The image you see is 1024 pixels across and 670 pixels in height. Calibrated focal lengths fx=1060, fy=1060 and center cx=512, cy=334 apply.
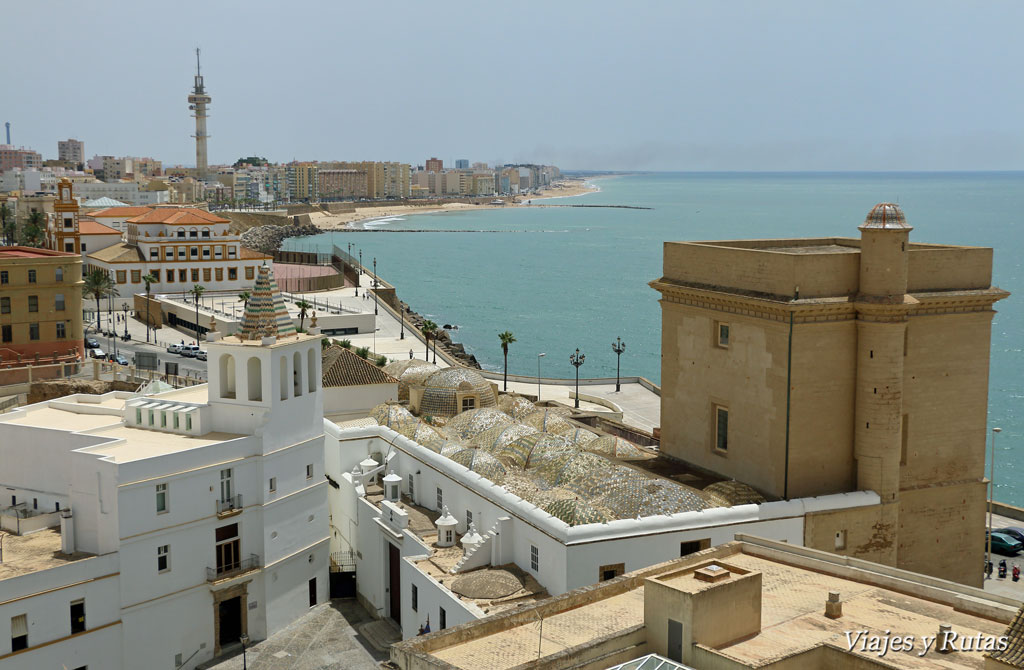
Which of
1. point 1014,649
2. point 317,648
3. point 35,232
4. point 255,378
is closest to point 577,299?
point 35,232

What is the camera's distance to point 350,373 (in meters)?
36.2

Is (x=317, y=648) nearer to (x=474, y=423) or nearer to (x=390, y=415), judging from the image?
(x=474, y=423)

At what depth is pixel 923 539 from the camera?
78.7 ft

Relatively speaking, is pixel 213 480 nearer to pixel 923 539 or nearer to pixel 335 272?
pixel 923 539

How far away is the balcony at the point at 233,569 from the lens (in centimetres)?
2497

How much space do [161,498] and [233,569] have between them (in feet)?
9.37

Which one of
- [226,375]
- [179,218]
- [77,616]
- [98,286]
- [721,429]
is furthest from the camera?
[179,218]

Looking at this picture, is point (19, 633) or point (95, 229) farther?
point (95, 229)

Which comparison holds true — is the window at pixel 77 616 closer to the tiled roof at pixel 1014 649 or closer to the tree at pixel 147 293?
the tiled roof at pixel 1014 649

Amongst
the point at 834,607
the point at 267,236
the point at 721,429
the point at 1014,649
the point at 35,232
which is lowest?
the point at 267,236

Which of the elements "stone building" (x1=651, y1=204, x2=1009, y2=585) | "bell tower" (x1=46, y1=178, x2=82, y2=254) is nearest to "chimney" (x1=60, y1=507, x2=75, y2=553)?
"stone building" (x1=651, y1=204, x2=1009, y2=585)

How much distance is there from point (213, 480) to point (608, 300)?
93.6 m

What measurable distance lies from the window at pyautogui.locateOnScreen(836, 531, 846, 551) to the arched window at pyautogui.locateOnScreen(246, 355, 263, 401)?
14139 mm

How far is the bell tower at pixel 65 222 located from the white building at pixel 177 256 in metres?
2.63
